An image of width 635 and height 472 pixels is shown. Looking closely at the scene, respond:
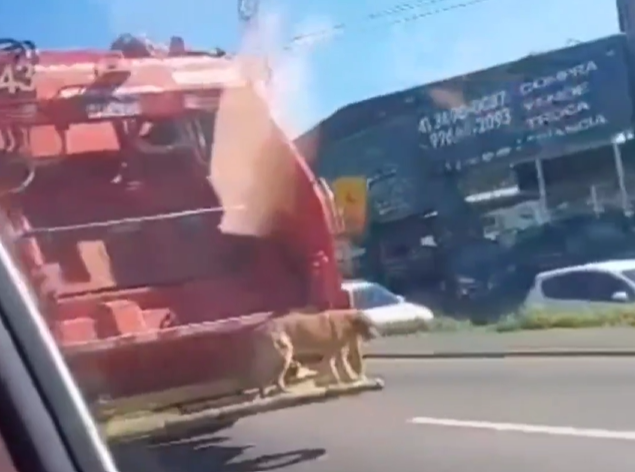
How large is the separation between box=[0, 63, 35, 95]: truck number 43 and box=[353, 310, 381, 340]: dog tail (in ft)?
3.13

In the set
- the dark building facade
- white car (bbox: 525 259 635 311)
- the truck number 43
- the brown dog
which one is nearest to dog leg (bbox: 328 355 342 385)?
the brown dog

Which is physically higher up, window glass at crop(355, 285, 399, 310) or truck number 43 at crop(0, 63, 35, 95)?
truck number 43 at crop(0, 63, 35, 95)

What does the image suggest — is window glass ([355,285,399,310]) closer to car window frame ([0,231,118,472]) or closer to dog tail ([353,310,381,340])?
dog tail ([353,310,381,340])

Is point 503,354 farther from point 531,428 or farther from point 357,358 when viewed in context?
point 357,358

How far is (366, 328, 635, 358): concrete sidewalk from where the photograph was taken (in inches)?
107

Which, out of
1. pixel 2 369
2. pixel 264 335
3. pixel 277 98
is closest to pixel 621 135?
pixel 277 98

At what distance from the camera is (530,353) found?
293 centimetres

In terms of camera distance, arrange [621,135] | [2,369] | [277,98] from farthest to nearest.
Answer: [277,98] < [621,135] < [2,369]

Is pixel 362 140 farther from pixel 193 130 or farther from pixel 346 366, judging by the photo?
pixel 193 130

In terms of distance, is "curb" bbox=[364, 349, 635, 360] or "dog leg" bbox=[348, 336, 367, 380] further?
"dog leg" bbox=[348, 336, 367, 380]

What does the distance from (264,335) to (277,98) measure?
24.8 inches

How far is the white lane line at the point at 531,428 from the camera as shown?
8.69 ft

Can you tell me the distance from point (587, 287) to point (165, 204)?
1345 millimetres

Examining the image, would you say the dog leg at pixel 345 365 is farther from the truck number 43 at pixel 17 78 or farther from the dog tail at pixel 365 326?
the truck number 43 at pixel 17 78
